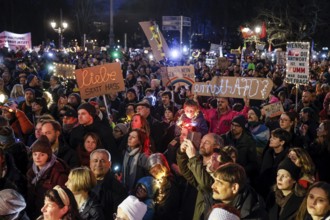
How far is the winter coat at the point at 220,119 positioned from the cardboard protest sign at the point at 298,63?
172 centimetres

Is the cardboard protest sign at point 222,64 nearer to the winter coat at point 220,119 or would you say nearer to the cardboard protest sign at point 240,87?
the cardboard protest sign at point 240,87

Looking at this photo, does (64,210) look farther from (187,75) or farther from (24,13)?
(24,13)

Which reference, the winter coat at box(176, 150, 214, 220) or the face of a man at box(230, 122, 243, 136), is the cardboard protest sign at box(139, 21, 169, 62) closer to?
the face of a man at box(230, 122, 243, 136)

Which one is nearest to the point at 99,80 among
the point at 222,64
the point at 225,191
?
the point at 225,191

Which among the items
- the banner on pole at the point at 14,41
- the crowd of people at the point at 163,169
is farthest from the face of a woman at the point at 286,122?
the banner on pole at the point at 14,41

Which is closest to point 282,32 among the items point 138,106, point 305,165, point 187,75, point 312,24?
point 312,24

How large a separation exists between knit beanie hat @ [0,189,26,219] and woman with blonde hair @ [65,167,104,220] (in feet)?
1.62

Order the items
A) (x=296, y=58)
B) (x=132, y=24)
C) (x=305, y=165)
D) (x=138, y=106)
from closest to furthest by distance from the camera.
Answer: (x=305, y=165) < (x=138, y=106) < (x=296, y=58) < (x=132, y=24)

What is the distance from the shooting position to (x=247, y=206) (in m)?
3.52

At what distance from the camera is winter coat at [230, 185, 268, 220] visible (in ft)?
11.5

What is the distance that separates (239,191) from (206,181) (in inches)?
19.9

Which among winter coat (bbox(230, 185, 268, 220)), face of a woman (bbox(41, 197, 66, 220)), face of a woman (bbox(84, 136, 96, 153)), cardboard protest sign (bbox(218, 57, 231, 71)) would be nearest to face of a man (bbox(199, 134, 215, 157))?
winter coat (bbox(230, 185, 268, 220))

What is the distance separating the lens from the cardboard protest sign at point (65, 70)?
13.1 m

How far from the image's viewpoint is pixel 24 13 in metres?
43.1
